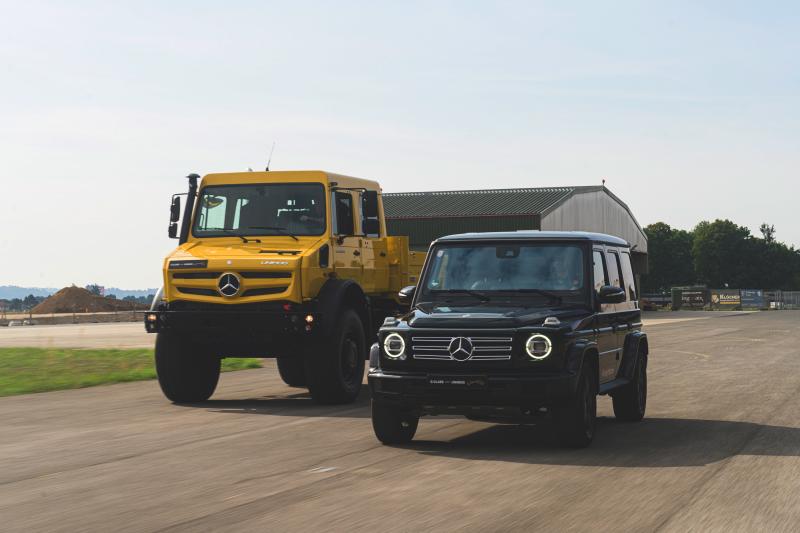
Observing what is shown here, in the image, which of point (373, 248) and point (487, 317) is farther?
point (373, 248)

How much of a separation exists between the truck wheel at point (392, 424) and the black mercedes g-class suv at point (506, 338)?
0.04ft

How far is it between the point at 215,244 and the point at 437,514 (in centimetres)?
835

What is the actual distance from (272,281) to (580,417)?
5343 millimetres

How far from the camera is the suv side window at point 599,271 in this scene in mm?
10766

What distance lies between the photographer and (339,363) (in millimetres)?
14117

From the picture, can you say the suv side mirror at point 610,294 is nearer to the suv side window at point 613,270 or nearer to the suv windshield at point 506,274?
the suv windshield at point 506,274

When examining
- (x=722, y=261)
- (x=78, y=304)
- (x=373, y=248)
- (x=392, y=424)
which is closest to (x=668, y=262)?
(x=722, y=261)

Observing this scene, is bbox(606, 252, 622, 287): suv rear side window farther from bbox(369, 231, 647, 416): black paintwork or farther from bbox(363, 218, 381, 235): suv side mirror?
bbox(363, 218, 381, 235): suv side mirror

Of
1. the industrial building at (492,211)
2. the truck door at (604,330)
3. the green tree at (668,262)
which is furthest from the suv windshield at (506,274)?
the green tree at (668,262)

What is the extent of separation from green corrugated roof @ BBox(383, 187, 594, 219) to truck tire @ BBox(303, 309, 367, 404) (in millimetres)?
46093

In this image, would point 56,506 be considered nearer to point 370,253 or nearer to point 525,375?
point 525,375

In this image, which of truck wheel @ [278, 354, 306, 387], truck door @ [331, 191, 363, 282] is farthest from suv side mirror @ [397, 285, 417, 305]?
truck wheel @ [278, 354, 306, 387]

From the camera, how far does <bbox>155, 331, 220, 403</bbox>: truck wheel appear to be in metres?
14.6

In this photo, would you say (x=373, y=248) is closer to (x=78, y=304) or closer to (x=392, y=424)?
(x=392, y=424)
